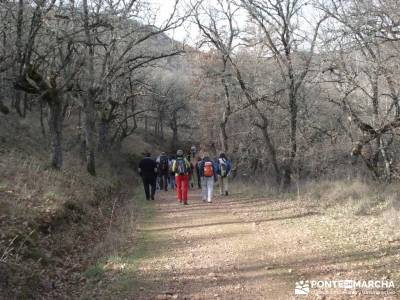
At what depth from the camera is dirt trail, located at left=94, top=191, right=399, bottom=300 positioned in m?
6.41

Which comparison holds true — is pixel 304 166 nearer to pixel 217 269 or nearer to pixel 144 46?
pixel 144 46

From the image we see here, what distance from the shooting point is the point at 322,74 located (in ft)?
54.2

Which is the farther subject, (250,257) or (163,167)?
(163,167)

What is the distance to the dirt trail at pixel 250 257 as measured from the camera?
21.0 feet

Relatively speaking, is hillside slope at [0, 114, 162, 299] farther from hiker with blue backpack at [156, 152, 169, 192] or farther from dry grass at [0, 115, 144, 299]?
hiker with blue backpack at [156, 152, 169, 192]

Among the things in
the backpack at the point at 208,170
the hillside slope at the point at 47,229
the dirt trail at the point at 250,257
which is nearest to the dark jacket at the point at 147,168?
the hillside slope at the point at 47,229

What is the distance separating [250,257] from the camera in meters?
7.83

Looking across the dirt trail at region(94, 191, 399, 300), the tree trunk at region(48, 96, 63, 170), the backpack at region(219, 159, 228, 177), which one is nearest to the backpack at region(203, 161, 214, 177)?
the backpack at region(219, 159, 228, 177)

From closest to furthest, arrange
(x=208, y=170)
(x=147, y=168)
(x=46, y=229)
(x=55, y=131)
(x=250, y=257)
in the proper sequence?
(x=250, y=257)
(x=46, y=229)
(x=208, y=170)
(x=55, y=131)
(x=147, y=168)

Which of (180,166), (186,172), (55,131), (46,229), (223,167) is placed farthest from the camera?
(223,167)

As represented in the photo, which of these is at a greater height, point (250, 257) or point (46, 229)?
point (46, 229)

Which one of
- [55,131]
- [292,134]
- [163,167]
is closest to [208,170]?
[292,134]

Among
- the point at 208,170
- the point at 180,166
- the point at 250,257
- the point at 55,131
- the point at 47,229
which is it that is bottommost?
the point at 250,257

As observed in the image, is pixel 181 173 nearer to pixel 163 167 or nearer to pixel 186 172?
pixel 186 172
